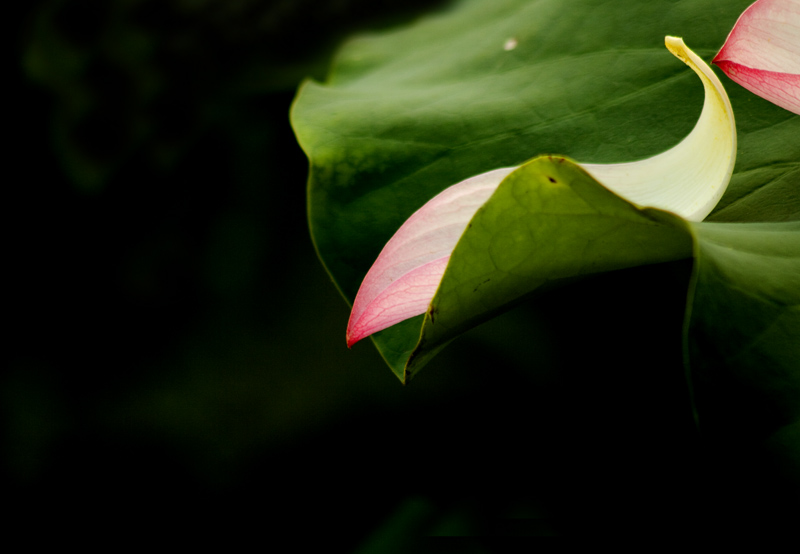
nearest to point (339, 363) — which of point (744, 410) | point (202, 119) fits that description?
point (202, 119)

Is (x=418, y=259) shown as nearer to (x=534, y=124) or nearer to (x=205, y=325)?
(x=534, y=124)

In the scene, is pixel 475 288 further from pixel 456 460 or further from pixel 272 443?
pixel 272 443

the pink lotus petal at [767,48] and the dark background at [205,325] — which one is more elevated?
the pink lotus petal at [767,48]

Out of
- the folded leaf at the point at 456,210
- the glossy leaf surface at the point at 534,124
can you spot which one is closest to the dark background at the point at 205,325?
the glossy leaf surface at the point at 534,124

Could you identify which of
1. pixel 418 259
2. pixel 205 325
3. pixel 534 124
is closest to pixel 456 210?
pixel 418 259

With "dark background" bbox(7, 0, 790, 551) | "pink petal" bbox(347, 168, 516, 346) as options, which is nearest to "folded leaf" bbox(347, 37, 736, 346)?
"pink petal" bbox(347, 168, 516, 346)

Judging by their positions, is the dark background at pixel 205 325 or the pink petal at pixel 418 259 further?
the dark background at pixel 205 325

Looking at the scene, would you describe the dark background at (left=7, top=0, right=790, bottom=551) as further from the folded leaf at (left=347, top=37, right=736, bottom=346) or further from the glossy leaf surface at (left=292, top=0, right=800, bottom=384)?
the folded leaf at (left=347, top=37, right=736, bottom=346)

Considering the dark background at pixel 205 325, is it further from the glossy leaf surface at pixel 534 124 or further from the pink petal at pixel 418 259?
→ the pink petal at pixel 418 259
